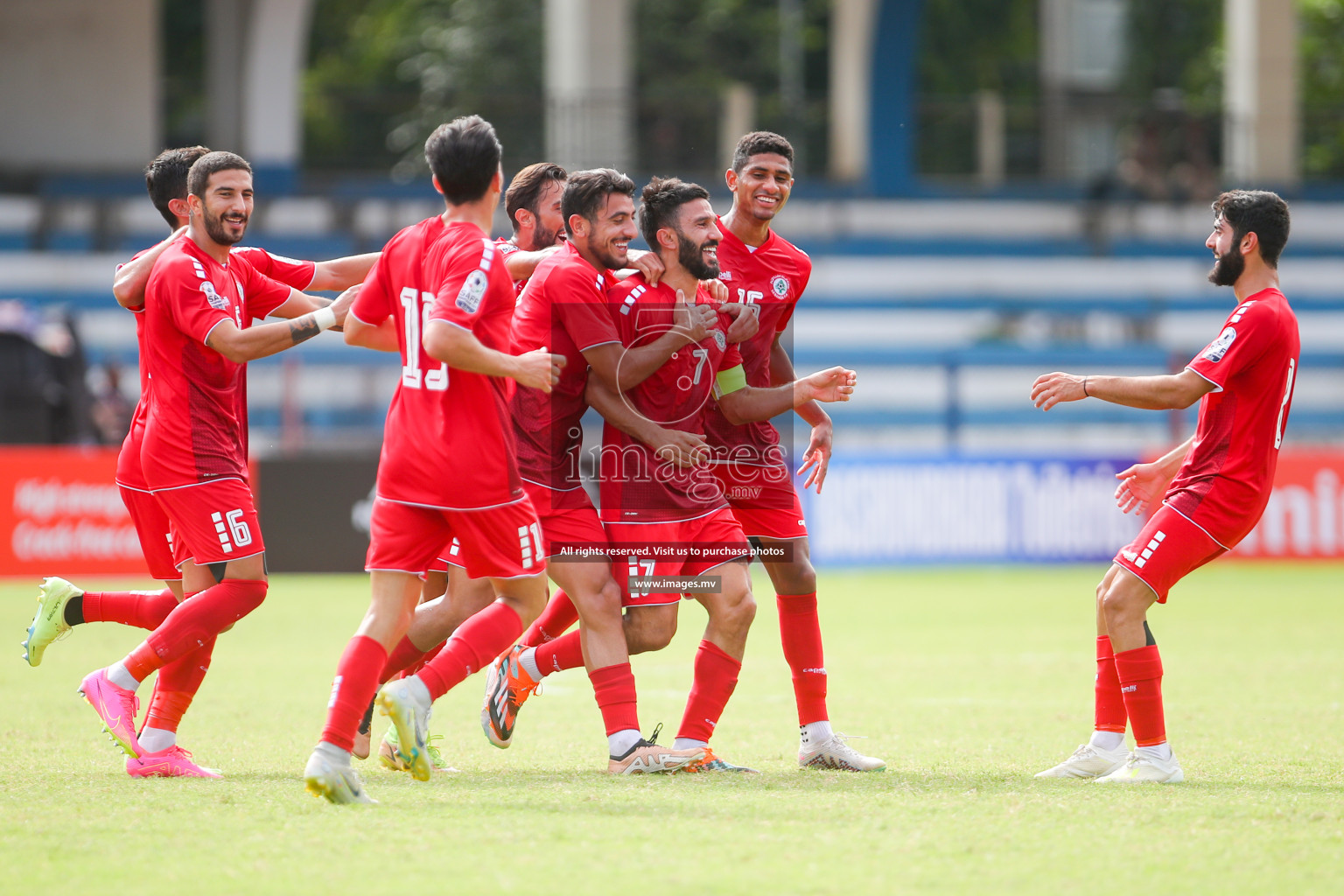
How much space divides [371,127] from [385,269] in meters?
21.8

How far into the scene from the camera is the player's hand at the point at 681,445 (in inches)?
229

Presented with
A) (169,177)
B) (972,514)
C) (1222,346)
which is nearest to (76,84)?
(972,514)

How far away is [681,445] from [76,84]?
22432 mm

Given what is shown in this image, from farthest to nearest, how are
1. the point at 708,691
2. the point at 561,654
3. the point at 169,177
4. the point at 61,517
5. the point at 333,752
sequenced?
the point at 61,517
the point at 561,654
the point at 169,177
the point at 708,691
the point at 333,752

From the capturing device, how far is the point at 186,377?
600cm

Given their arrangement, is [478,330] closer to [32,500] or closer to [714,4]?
[32,500]

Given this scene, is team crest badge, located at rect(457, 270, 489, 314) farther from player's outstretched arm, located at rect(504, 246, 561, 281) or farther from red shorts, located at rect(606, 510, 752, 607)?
red shorts, located at rect(606, 510, 752, 607)


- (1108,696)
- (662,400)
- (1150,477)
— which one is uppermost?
(662,400)

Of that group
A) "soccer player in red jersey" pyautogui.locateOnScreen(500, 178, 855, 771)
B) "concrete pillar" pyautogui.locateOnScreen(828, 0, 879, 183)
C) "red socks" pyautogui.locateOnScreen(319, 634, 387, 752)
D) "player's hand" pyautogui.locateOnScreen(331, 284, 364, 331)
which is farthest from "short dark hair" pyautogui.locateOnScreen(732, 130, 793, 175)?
"concrete pillar" pyautogui.locateOnScreen(828, 0, 879, 183)

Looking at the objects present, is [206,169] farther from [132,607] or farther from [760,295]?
[760,295]

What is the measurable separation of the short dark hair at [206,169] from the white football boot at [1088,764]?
13.2ft

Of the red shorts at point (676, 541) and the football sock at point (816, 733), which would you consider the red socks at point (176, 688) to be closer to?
the red shorts at point (676, 541)

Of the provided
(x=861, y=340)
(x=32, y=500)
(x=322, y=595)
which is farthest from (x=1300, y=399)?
(x=32, y=500)

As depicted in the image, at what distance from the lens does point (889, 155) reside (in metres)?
25.8
